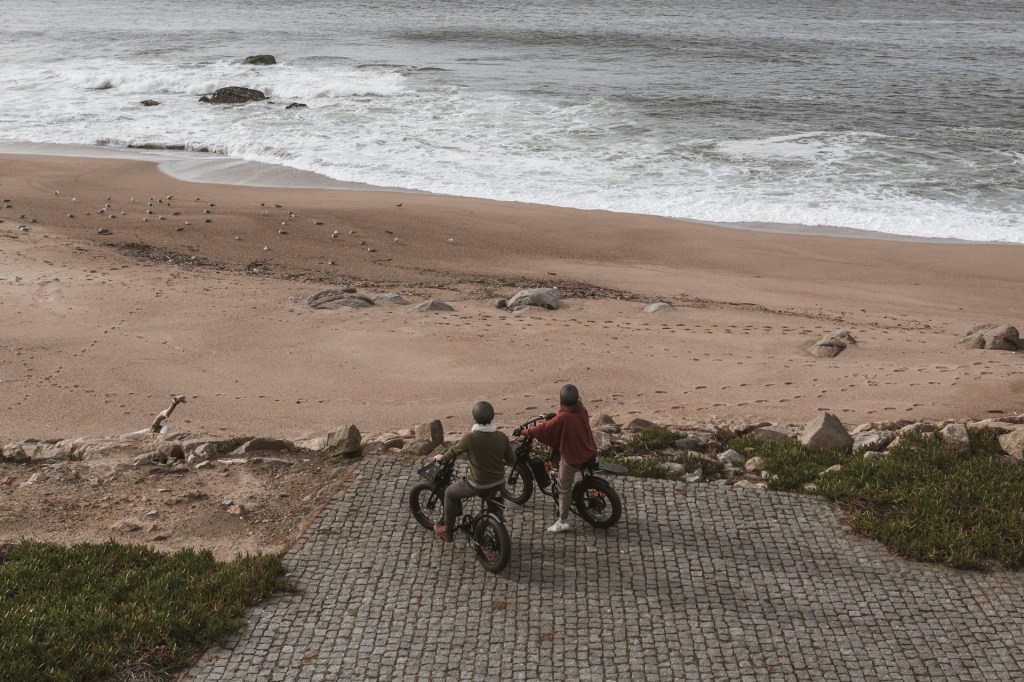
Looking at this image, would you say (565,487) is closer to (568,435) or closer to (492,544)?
(568,435)

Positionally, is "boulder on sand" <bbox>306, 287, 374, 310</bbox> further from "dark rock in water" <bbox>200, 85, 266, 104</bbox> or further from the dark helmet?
"dark rock in water" <bbox>200, 85, 266, 104</bbox>

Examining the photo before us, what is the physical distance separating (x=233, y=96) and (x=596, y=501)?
3123 centimetres

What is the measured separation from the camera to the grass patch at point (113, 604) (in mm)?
6570

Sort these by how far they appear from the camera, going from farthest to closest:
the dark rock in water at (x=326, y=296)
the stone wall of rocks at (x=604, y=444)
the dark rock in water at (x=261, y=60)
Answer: the dark rock in water at (x=261, y=60) < the dark rock in water at (x=326, y=296) < the stone wall of rocks at (x=604, y=444)

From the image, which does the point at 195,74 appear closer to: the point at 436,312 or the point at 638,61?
the point at 638,61

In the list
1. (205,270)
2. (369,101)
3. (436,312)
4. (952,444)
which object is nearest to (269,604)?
(952,444)

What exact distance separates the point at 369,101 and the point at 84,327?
73.3 ft

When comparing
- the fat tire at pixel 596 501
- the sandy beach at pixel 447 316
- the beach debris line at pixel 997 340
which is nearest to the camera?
the fat tire at pixel 596 501

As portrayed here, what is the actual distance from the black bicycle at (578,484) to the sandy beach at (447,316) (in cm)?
279

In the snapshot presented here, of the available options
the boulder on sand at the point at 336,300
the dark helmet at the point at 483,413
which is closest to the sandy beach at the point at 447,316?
the boulder on sand at the point at 336,300

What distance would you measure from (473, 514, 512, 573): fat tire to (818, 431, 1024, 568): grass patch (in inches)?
120

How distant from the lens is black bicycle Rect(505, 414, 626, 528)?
8156 mm

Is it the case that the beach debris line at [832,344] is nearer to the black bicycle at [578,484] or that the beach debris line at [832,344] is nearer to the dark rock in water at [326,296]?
the black bicycle at [578,484]

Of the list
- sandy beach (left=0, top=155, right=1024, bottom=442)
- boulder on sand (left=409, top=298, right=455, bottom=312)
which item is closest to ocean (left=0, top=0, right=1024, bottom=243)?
sandy beach (left=0, top=155, right=1024, bottom=442)
